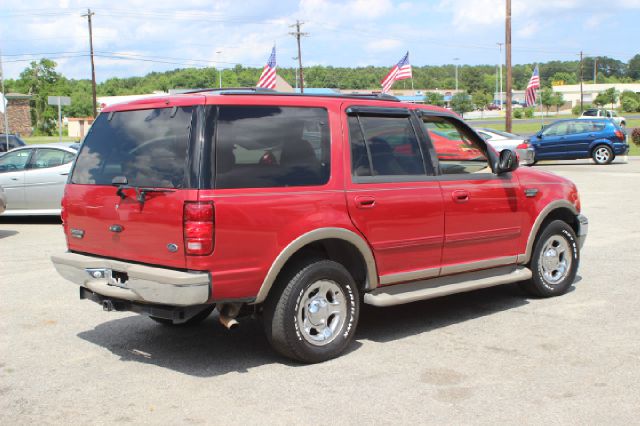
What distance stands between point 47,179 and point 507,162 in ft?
32.0

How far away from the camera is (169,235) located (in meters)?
5.20

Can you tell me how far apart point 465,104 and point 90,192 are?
9740cm

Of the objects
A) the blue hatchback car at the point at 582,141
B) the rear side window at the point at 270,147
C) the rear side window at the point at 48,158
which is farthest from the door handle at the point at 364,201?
the blue hatchback car at the point at 582,141

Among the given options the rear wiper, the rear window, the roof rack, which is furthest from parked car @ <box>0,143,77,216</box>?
the rear wiper

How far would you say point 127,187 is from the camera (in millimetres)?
5512

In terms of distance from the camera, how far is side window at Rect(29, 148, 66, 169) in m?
14.4

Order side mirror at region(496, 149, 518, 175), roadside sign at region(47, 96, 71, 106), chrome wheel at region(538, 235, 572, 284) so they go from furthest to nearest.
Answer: roadside sign at region(47, 96, 71, 106) < chrome wheel at region(538, 235, 572, 284) < side mirror at region(496, 149, 518, 175)

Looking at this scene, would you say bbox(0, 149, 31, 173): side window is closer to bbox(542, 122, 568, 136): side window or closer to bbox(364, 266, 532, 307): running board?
bbox(364, 266, 532, 307): running board

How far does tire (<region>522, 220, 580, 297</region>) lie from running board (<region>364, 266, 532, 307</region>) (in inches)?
10.4

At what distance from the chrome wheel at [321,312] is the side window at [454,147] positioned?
1509 millimetres

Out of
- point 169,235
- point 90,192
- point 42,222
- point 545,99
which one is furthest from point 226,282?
point 545,99

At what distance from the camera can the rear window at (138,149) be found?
209 inches

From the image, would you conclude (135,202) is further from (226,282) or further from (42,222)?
(42,222)

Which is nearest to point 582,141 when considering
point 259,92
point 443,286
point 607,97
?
point 443,286
